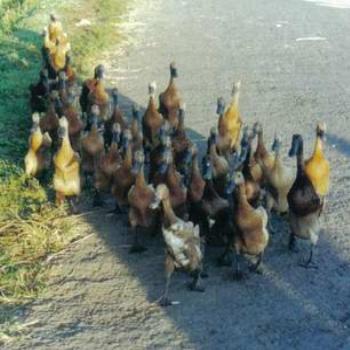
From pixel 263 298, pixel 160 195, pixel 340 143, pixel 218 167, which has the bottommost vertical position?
pixel 263 298

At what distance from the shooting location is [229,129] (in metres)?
7.50

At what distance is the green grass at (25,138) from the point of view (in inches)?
224

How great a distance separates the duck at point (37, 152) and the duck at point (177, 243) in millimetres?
2088

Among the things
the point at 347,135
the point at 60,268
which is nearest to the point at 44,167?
the point at 60,268

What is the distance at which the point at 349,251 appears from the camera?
6.06 metres

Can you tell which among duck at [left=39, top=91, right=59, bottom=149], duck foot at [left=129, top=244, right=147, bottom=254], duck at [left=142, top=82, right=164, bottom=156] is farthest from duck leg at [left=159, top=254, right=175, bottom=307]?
duck at [left=39, top=91, right=59, bottom=149]

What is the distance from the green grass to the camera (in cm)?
568

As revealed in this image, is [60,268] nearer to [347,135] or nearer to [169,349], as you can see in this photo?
[169,349]

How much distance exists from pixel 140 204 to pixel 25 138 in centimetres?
288

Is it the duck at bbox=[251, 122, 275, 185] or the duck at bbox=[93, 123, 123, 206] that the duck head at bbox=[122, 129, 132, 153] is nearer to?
the duck at bbox=[93, 123, 123, 206]

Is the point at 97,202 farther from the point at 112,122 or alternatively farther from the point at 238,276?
the point at 238,276

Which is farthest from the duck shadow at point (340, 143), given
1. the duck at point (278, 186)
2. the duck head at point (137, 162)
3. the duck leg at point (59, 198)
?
the duck leg at point (59, 198)

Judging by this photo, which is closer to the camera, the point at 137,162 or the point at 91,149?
the point at 137,162

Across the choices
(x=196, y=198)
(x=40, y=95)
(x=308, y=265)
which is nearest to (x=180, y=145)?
(x=196, y=198)
